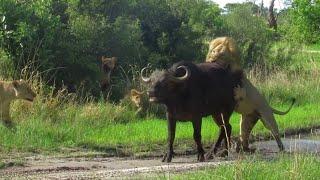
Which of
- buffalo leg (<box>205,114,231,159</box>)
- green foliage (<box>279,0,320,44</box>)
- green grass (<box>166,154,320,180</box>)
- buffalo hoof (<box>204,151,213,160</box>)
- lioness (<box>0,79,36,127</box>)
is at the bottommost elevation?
buffalo hoof (<box>204,151,213,160</box>)

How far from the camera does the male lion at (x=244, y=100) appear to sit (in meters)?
13.6

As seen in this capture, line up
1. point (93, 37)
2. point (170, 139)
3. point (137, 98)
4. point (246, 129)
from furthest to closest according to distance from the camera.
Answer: point (93, 37)
point (137, 98)
point (246, 129)
point (170, 139)

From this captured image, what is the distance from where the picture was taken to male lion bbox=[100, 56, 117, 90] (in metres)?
19.2

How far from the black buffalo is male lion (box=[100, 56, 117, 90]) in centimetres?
649

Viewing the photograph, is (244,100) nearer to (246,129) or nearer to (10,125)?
(246,129)

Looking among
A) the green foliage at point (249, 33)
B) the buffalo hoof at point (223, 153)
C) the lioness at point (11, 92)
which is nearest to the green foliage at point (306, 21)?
the green foliage at point (249, 33)

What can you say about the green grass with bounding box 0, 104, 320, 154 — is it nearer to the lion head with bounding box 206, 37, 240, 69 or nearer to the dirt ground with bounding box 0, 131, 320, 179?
the dirt ground with bounding box 0, 131, 320, 179

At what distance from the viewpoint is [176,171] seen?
33.6 feet

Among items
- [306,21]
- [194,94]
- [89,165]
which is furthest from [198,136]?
[306,21]

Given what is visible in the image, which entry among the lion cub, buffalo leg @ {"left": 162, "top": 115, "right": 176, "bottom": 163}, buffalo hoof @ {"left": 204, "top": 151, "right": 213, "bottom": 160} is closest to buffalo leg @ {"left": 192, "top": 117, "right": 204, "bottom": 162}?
buffalo hoof @ {"left": 204, "top": 151, "right": 213, "bottom": 160}

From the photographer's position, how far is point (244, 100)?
13.7 metres

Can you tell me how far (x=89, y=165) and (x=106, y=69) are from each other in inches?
323

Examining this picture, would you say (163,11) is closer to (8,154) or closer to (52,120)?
(52,120)

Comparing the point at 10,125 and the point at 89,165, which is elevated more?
the point at 10,125
